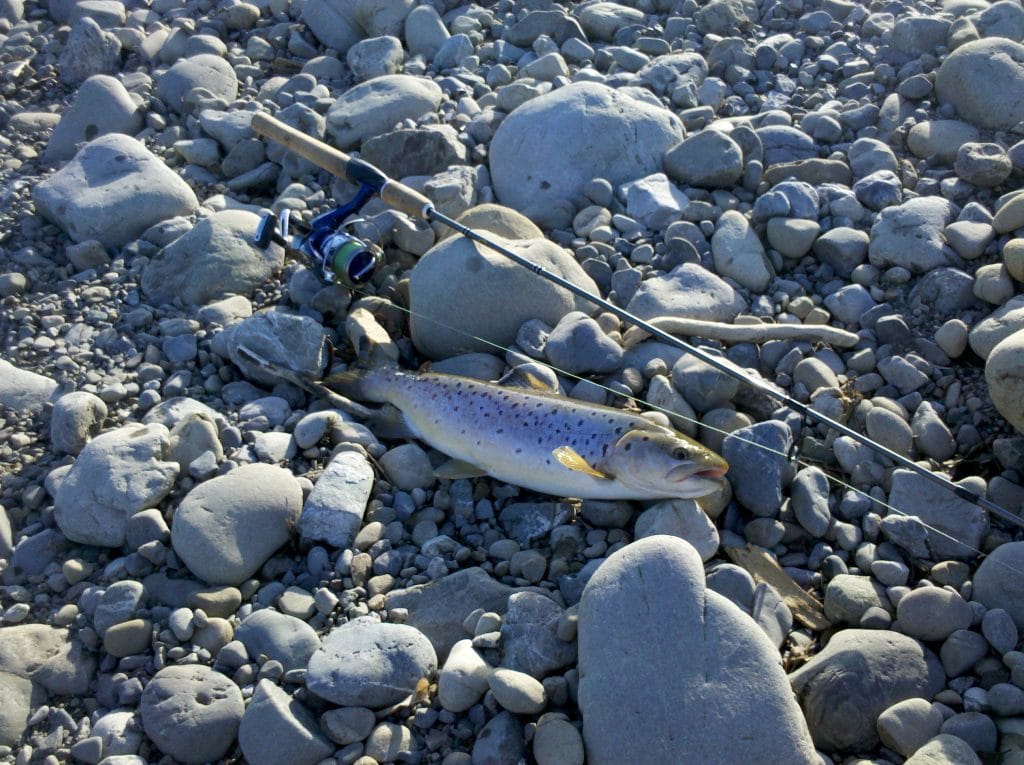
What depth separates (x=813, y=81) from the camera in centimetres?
761

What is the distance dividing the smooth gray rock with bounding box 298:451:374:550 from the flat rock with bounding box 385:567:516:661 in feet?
1.35

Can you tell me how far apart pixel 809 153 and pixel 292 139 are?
3.54 meters

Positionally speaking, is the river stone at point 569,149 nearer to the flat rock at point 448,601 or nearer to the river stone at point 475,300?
the river stone at point 475,300

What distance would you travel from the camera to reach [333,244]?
5.68 metres

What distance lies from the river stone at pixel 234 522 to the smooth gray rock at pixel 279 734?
2.53 ft

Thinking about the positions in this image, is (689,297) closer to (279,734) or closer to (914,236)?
(914,236)

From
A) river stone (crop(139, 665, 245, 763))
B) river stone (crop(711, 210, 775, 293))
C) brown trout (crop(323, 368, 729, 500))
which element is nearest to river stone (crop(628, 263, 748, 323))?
river stone (crop(711, 210, 775, 293))

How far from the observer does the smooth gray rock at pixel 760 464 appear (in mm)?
4535

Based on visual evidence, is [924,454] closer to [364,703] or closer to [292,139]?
[364,703]

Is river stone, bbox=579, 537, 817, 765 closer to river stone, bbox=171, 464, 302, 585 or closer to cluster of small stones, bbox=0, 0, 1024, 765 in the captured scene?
cluster of small stones, bbox=0, 0, 1024, 765

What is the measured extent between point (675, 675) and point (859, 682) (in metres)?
0.79

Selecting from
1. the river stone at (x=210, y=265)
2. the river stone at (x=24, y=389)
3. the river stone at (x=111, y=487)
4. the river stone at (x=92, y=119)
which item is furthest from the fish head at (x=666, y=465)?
the river stone at (x=92, y=119)

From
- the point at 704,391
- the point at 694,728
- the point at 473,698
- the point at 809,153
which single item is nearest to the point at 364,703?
the point at 473,698

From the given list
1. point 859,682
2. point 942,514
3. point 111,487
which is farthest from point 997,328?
point 111,487
